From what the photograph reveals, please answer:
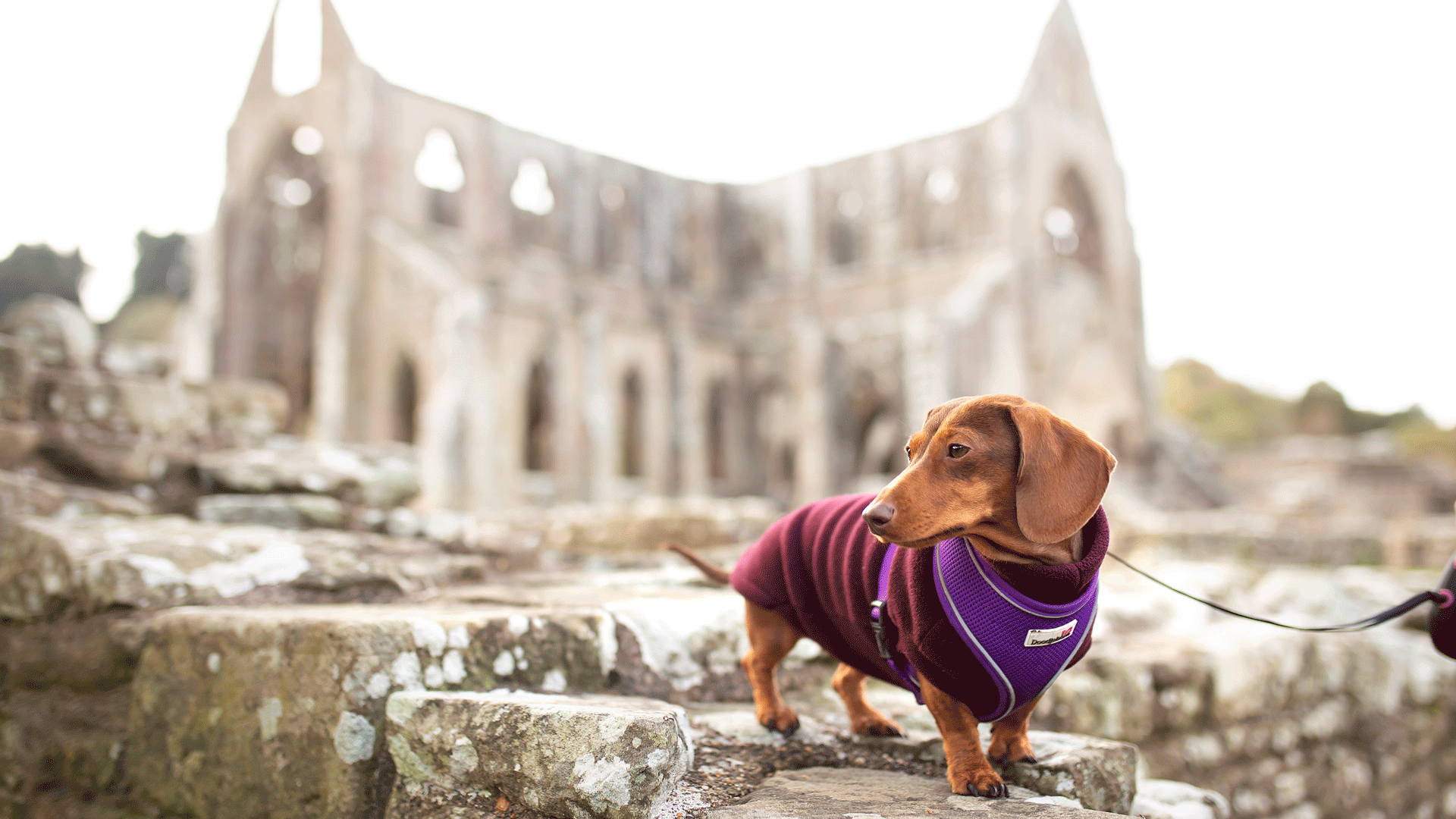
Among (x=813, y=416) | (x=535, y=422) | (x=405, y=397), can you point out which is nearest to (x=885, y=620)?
(x=813, y=416)

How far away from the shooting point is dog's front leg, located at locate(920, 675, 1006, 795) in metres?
2.20

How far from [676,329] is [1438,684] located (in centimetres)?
1571

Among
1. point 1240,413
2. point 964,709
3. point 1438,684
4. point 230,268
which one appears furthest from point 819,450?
point 1240,413

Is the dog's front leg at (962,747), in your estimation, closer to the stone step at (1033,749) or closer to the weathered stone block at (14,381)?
the stone step at (1033,749)

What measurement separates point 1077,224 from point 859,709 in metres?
20.2

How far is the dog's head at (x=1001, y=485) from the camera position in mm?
2000

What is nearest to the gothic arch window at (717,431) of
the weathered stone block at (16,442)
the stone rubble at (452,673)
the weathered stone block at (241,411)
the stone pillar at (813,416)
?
the stone pillar at (813,416)

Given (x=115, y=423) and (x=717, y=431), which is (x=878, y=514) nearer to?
(x=115, y=423)

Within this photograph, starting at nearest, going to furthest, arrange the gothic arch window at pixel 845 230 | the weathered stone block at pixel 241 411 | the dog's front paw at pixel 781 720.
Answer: the dog's front paw at pixel 781 720 < the weathered stone block at pixel 241 411 < the gothic arch window at pixel 845 230

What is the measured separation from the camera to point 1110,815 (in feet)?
6.47

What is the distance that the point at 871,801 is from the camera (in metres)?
2.11

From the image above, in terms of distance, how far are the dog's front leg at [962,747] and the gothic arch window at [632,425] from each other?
16.8 meters

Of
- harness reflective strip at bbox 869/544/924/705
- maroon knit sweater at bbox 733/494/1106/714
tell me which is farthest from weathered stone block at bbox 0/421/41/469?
harness reflective strip at bbox 869/544/924/705

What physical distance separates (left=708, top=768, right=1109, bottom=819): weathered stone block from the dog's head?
550mm
